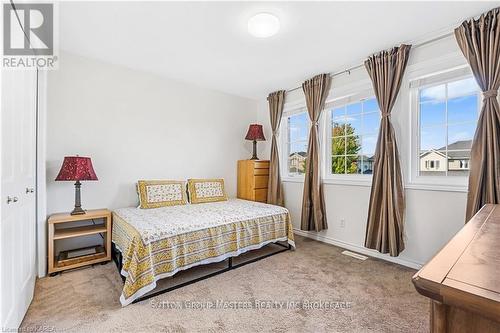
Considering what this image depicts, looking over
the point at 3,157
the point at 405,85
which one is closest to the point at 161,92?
the point at 3,157

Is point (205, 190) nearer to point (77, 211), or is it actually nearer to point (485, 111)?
point (77, 211)

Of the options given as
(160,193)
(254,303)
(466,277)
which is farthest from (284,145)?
(466,277)

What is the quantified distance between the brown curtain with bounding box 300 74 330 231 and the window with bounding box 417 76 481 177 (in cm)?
112

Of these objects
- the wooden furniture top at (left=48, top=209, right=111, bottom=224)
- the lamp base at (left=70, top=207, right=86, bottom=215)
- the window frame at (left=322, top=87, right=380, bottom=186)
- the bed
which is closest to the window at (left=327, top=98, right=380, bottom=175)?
the window frame at (left=322, top=87, right=380, bottom=186)

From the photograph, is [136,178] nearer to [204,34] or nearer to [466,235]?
[204,34]

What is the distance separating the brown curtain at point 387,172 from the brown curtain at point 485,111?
529 millimetres

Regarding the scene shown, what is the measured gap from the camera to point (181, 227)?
221 centimetres

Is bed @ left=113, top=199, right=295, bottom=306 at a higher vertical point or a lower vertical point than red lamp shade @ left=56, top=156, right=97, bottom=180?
lower

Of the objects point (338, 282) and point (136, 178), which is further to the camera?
point (136, 178)

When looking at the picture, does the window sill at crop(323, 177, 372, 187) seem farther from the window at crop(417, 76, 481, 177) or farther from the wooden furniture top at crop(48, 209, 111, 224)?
the wooden furniture top at crop(48, 209, 111, 224)

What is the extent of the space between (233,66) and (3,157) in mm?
2359

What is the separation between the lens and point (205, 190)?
3488 mm

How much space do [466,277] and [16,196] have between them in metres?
2.14

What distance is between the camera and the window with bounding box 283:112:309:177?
379 cm
